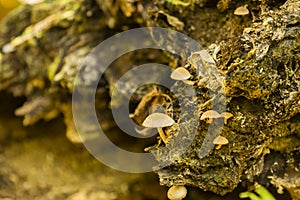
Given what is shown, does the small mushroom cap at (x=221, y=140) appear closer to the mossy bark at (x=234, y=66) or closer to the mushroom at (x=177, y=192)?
the mossy bark at (x=234, y=66)

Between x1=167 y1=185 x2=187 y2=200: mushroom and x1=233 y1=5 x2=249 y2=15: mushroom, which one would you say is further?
x1=233 y1=5 x2=249 y2=15: mushroom

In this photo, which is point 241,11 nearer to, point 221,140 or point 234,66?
point 234,66

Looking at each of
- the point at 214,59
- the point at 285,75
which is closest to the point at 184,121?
the point at 214,59

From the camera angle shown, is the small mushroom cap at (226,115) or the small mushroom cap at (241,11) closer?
the small mushroom cap at (226,115)

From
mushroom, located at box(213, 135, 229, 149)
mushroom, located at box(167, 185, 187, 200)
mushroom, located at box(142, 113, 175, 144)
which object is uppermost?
mushroom, located at box(142, 113, 175, 144)

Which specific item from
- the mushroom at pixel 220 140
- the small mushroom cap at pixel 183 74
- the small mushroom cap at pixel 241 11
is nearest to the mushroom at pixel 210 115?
the mushroom at pixel 220 140

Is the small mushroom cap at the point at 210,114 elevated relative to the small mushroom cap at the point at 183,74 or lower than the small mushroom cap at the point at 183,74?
lower

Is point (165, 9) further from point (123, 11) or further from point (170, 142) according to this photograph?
point (170, 142)

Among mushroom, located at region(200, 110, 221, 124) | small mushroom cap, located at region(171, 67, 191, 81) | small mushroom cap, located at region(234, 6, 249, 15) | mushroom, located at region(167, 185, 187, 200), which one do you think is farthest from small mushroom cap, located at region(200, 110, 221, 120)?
small mushroom cap, located at region(234, 6, 249, 15)

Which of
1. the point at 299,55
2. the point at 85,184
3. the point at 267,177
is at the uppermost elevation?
the point at 299,55

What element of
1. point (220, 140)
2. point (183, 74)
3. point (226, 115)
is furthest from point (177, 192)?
point (183, 74)

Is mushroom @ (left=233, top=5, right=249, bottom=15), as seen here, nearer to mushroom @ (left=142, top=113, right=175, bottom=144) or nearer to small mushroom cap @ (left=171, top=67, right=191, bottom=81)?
small mushroom cap @ (left=171, top=67, right=191, bottom=81)
